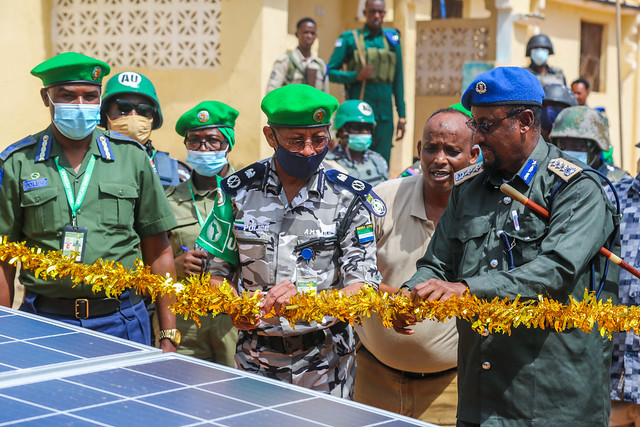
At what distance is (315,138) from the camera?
446cm

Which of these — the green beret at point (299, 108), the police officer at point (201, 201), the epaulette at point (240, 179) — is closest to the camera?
the green beret at point (299, 108)

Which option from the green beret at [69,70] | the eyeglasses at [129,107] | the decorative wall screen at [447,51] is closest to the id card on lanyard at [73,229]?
the green beret at [69,70]

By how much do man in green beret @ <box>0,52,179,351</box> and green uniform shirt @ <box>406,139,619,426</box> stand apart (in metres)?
1.81

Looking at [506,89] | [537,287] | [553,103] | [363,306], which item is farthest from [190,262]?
[553,103]

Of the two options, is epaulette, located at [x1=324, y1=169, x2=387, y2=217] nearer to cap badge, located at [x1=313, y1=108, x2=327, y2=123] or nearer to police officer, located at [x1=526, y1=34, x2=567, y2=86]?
cap badge, located at [x1=313, y1=108, x2=327, y2=123]

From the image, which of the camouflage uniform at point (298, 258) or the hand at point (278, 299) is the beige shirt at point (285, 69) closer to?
Result: the camouflage uniform at point (298, 258)

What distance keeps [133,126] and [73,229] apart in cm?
233

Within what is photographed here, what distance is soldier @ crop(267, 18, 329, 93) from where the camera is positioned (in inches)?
474

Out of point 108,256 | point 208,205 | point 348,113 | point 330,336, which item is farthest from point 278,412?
point 348,113

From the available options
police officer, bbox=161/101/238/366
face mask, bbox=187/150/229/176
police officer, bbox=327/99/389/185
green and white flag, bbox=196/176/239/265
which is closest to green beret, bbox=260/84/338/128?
green and white flag, bbox=196/176/239/265

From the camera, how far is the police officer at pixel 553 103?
9.21 meters

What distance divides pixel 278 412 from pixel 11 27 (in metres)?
11.2

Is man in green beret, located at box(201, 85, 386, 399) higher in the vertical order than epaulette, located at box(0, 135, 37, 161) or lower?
lower

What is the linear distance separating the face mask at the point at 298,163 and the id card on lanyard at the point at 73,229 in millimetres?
1176
